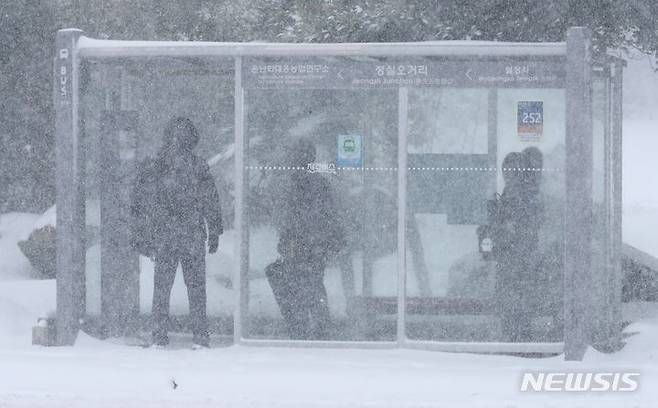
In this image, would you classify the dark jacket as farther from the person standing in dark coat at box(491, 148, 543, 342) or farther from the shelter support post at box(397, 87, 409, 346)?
the person standing in dark coat at box(491, 148, 543, 342)

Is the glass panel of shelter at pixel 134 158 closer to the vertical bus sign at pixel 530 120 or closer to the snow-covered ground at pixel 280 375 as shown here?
the snow-covered ground at pixel 280 375

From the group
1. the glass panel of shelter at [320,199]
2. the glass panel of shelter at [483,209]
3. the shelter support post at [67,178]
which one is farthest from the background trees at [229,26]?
the shelter support post at [67,178]

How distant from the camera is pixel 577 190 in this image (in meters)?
9.41

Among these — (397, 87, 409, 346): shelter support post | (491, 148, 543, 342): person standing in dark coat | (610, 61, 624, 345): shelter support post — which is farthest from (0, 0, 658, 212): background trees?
(397, 87, 409, 346): shelter support post

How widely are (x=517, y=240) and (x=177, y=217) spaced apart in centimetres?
285

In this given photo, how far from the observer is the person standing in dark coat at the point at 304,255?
33.3 ft

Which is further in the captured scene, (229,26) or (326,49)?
(229,26)

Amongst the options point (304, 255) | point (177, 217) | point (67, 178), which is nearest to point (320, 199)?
point (304, 255)

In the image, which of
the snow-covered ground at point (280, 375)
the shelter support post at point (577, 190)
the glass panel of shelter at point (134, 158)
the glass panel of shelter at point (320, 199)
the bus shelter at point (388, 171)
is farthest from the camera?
the glass panel of shelter at point (134, 158)

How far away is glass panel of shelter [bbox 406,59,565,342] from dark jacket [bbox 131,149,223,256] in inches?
67.4

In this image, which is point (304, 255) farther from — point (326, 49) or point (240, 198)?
point (326, 49)

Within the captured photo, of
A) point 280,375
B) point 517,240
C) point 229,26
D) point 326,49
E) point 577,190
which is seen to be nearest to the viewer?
point 280,375

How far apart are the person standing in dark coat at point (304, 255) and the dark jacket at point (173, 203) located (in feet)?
1.92

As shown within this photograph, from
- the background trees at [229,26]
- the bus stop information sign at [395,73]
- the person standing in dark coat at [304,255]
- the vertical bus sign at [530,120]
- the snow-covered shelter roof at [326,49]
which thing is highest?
the background trees at [229,26]
